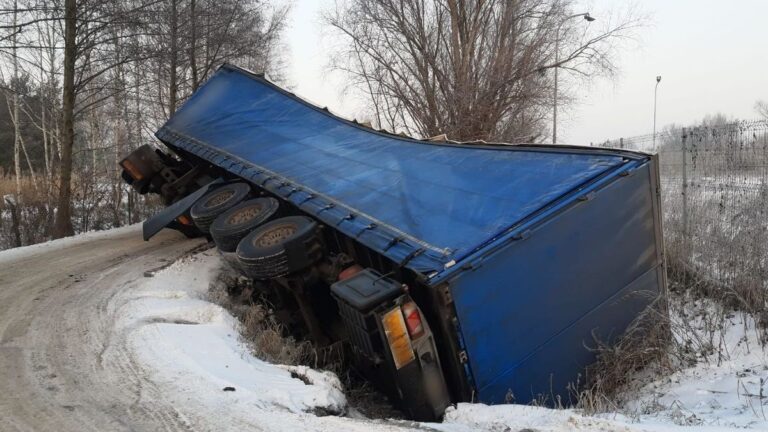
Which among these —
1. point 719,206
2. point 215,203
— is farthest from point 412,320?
point 719,206

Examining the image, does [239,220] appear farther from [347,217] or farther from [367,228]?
[367,228]

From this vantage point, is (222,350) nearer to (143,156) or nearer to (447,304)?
(447,304)

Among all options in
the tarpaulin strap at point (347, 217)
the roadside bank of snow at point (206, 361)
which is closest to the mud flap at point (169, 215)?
the roadside bank of snow at point (206, 361)

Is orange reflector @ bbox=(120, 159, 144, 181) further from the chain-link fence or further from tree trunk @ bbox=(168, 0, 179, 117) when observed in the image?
the chain-link fence

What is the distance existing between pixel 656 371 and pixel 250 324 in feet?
11.3

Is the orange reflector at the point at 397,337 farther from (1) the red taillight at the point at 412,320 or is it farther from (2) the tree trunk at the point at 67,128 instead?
(2) the tree trunk at the point at 67,128

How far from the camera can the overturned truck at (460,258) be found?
Answer: 3566 millimetres

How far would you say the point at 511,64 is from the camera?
54.0ft

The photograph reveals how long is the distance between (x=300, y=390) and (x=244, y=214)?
2.99 meters

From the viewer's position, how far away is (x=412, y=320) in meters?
3.58

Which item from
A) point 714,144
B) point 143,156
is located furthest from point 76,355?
point 714,144

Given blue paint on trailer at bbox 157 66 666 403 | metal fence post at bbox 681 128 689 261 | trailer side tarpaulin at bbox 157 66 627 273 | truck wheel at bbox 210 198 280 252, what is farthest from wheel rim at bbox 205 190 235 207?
metal fence post at bbox 681 128 689 261

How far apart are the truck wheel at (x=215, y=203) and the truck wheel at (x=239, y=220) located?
27cm

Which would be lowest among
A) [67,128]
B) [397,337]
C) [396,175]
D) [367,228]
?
[397,337]
